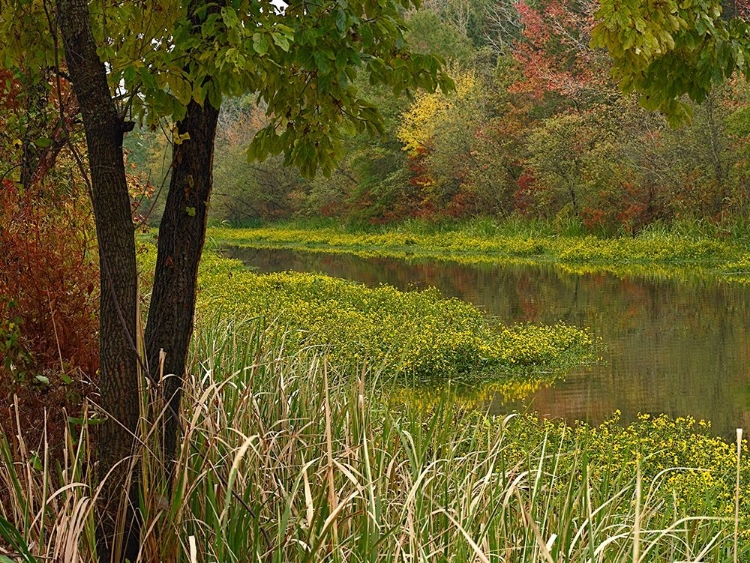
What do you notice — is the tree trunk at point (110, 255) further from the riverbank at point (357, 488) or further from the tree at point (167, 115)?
the riverbank at point (357, 488)

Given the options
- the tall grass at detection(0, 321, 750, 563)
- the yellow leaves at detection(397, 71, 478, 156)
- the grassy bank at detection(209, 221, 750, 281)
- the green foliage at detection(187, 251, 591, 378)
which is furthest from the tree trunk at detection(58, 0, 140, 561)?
the yellow leaves at detection(397, 71, 478, 156)

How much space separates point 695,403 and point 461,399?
6.46ft

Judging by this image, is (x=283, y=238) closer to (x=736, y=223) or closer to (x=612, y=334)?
(x=736, y=223)

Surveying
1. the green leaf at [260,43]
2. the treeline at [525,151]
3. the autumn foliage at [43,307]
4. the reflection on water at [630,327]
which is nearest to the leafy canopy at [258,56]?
the green leaf at [260,43]

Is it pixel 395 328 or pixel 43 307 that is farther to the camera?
pixel 395 328

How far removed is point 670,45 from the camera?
363 centimetres

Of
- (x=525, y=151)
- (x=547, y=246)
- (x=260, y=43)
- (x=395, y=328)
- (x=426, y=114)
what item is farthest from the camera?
(x=426, y=114)

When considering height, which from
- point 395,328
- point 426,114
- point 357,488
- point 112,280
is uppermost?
point 426,114

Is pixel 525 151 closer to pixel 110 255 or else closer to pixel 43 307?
pixel 43 307

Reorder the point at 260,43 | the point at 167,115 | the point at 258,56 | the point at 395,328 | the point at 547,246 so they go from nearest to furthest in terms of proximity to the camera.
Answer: the point at 260,43 < the point at 258,56 < the point at 167,115 < the point at 395,328 < the point at 547,246

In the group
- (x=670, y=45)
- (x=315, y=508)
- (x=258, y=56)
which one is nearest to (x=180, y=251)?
(x=258, y=56)

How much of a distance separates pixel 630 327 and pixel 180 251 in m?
10.5

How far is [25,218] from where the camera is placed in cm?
486

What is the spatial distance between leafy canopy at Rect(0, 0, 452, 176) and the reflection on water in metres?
3.33
